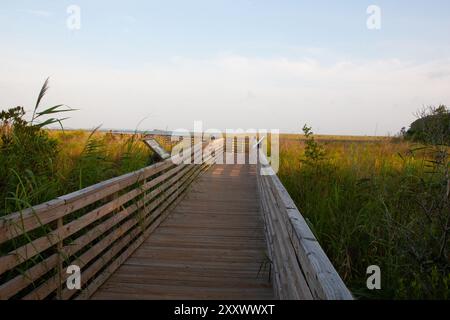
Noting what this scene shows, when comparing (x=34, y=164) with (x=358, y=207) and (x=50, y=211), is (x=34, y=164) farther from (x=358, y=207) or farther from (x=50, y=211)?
(x=358, y=207)

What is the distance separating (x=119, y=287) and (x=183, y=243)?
1542 mm

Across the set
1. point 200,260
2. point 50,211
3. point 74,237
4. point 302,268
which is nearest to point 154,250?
point 200,260

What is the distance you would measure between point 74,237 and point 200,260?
5.22 feet

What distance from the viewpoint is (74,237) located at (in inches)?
133

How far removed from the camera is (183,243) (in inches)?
199

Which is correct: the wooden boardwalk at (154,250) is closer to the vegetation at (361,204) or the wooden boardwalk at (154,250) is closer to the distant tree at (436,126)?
the vegetation at (361,204)

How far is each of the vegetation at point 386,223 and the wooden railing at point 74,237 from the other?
2.07m

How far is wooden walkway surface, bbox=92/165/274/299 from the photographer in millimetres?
3559

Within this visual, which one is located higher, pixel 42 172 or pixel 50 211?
pixel 42 172

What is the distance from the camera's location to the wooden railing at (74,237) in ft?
7.93

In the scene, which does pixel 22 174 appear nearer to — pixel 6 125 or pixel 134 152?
pixel 6 125

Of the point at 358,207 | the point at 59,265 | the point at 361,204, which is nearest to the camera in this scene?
the point at 59,265

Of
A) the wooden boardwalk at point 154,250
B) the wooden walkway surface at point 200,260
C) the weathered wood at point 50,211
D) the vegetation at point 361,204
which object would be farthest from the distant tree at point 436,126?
the weathered wood at point 50,211
